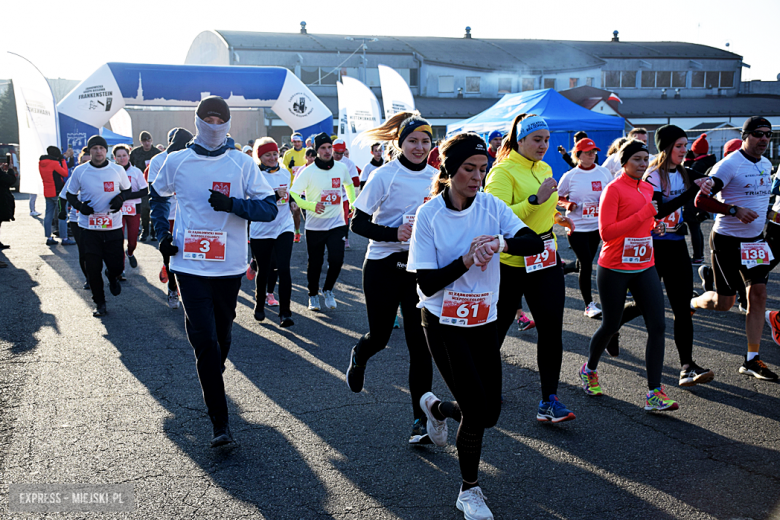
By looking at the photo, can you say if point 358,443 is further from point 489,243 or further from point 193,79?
point 193,79

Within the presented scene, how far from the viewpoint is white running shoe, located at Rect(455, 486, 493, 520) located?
3152 millimetres

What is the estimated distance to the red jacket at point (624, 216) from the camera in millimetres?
4680

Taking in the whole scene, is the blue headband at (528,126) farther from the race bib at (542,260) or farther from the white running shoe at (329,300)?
the white running shoe at (329,300)

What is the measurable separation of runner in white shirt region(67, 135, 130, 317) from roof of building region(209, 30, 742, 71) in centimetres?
3833

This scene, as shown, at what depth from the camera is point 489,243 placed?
9.64 ft

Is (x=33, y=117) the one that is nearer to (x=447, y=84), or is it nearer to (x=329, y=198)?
(x=329, y=198)

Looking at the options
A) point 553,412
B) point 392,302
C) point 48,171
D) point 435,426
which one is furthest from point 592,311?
point 48,171

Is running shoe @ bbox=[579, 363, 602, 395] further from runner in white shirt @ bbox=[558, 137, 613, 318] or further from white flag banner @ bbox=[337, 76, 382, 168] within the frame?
white flag banner @ bbox=[337, 76, 382, 168]

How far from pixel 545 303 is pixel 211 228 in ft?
7.68

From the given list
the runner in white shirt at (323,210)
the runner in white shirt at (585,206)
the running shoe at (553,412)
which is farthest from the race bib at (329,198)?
the running shoe at (553,412)

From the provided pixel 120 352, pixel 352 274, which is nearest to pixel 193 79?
pixel 352 274

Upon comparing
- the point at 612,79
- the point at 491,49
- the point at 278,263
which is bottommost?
the point at 278,263

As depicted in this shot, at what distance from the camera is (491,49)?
2039 inches

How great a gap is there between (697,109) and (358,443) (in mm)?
50928
